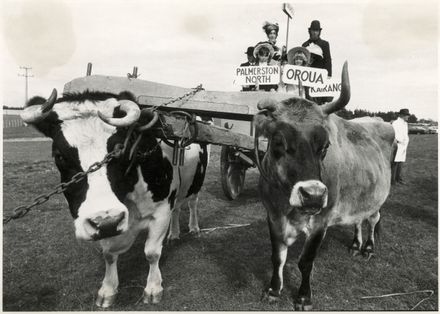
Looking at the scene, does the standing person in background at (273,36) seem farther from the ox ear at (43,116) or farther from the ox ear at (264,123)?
the ox ear at (43,116)

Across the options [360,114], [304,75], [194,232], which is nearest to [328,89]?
[304,75]

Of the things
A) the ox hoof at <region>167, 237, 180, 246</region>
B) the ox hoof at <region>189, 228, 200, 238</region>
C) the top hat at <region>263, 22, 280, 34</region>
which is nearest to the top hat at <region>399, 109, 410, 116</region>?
the top hat at <region>263, 22, 280, 34</region>

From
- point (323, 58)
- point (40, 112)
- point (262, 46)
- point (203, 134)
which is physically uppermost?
point (262, 46)

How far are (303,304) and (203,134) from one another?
6.47ft

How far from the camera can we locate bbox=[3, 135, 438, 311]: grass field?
3.91 m

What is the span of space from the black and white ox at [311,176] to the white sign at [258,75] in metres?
0.94

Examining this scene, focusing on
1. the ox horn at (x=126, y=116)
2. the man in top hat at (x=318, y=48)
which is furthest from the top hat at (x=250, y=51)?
the ox horn at (x=126, y=116)

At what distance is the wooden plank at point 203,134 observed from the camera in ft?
11.2

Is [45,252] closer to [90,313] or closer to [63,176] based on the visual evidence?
[90,313]

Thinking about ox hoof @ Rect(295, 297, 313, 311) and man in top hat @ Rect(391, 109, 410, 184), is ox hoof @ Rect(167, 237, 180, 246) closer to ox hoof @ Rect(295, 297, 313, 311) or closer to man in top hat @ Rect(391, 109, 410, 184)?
ox hoof @ Rect(295, 297, 313, 311)

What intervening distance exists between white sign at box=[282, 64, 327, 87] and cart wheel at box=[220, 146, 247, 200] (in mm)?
→ 1890

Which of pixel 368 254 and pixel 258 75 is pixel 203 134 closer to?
pixel 258 75

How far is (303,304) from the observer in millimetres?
3750

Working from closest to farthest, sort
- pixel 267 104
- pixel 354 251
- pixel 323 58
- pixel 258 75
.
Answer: pixel 267 104
pixel 258 75
pixel 354 251
pixel 323 58
